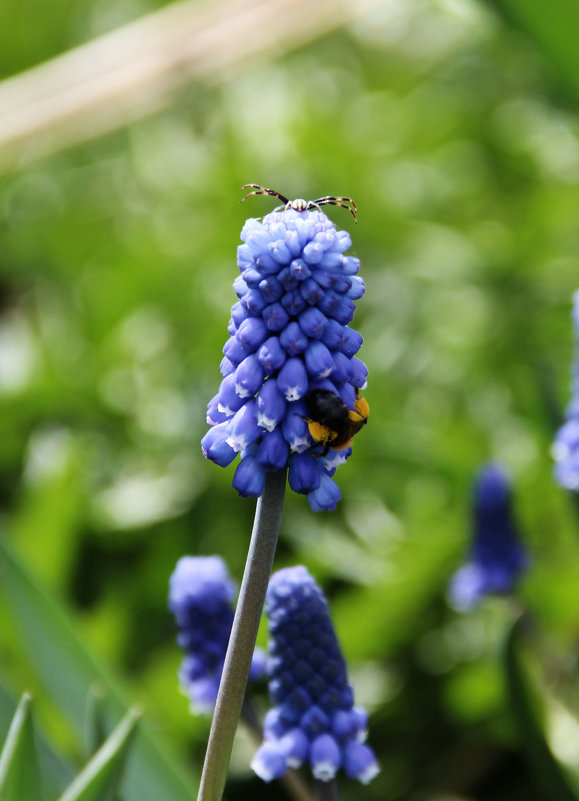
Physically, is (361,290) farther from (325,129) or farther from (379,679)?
(325,129)

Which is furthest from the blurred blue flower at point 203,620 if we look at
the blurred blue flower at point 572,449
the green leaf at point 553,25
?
the green leaf at point 553,25

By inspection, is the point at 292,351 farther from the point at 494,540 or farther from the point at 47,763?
the point at 494,540

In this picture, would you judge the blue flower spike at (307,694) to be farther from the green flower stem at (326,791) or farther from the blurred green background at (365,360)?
the blurred green background at (365,360)

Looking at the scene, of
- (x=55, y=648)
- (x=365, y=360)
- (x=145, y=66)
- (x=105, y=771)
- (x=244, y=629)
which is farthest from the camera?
(x=145, y=66)

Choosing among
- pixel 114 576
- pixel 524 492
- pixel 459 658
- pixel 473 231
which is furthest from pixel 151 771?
pixel 473 231

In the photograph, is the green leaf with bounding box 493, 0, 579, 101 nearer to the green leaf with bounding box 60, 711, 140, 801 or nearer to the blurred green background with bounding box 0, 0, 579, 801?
the blurred green background with bounding box 0, 0, 579, 801

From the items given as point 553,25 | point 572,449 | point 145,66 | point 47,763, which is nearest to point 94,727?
point 47,763
